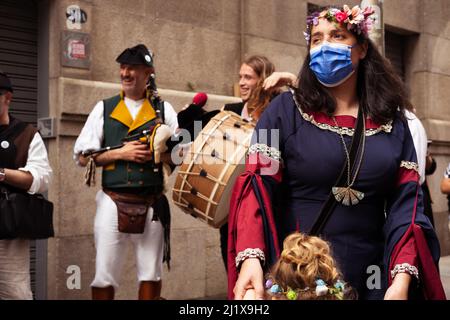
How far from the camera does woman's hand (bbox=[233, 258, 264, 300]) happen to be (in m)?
2.72

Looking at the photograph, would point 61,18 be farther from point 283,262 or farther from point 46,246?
point 283,262

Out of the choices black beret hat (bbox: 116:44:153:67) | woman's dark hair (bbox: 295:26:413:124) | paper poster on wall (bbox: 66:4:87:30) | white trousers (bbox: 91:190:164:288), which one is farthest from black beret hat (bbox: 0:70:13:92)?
woman's dark hair (bbox: 295:26:413:124)

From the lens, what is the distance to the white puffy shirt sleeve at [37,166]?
5.09m

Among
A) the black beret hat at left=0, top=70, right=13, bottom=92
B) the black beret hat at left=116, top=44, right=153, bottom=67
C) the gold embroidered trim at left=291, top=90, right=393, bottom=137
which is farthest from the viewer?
the black beret hat at left=116, top=44, right=153, bottom=67

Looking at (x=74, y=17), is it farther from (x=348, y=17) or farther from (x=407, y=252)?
(x=407, y=252)

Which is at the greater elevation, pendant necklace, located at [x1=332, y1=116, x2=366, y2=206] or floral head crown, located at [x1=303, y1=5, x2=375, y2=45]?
floral head crown, located at [x1=303, y1=5, x2=375, y2=45]

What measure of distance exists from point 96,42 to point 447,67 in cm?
750

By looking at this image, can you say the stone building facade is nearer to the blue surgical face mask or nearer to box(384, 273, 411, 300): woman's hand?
the blue surgical face mask

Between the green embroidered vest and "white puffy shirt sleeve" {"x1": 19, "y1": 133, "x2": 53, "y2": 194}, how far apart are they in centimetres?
48

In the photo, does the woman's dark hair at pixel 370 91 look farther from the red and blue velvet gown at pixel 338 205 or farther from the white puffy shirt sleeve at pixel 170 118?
the white puffy shirt sleeve at pixel 170 118

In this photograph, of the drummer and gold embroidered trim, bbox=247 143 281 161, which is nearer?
gold embroidered trim, bbox=247 143 281 161

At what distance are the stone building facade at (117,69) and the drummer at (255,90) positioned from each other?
1739 mm

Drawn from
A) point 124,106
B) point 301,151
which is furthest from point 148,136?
point 301,151
